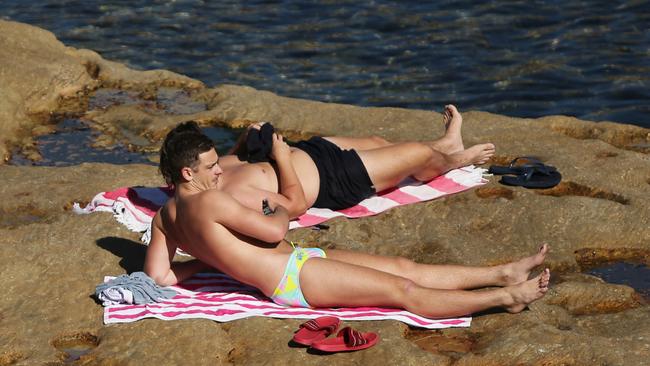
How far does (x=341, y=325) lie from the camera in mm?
6473

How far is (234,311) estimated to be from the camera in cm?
664

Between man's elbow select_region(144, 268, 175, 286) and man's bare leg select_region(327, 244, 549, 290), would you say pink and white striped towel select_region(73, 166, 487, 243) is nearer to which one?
man's elbow select_region(144, 268, 175, 286)

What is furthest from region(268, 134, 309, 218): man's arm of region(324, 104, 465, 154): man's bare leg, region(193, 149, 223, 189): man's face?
region(193, 149, 223, 189): man's face

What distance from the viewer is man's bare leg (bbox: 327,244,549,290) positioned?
686cm

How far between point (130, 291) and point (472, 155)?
3.37 metres

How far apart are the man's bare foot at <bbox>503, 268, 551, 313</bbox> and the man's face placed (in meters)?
1.87

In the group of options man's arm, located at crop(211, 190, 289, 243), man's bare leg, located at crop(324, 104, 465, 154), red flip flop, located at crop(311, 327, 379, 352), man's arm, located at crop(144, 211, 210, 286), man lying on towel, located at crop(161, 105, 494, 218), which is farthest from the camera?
man's bare leg, located at crop(324, 104, 465, 154)

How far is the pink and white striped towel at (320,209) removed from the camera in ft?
26.4

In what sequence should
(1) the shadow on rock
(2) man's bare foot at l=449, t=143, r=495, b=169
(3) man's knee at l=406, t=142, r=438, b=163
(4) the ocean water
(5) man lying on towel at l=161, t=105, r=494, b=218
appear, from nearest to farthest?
(1) the shadow on rock, (5) man lying on towel at l=161, t=105, r=494, b=218, (3) man's knee at l=406, t=142, r=438, b=163, (2) man's bare foot at l=449, t=143, r=495, b=169, (4) the ocean water

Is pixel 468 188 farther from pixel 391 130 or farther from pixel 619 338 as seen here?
pixel 619 338

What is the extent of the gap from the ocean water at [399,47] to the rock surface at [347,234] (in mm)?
3964

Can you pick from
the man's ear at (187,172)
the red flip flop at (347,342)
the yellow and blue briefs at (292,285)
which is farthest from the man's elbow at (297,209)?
the red flip flop at (347,342)

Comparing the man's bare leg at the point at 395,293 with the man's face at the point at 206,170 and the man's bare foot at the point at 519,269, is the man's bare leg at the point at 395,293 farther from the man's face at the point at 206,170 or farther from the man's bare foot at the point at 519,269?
the man's face at the point at 206,170

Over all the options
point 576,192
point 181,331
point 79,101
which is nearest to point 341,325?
point 181,331
